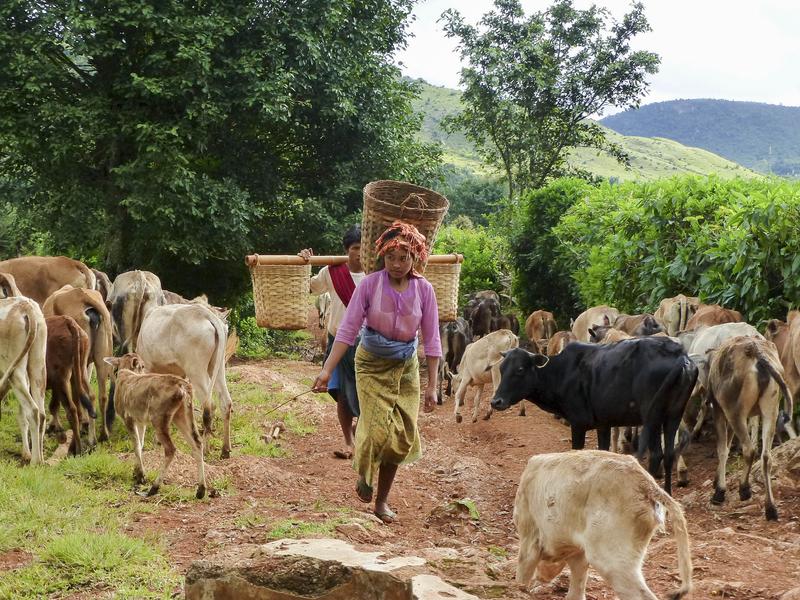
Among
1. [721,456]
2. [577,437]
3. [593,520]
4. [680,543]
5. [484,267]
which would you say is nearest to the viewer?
[680,543]

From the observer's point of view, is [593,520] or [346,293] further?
[346,293]

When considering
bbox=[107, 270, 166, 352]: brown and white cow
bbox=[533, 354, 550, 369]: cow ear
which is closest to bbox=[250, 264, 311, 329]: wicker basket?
bbox=[533, 354, 550, 369]: cow ear

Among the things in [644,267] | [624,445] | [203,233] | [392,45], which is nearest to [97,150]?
[203,233]

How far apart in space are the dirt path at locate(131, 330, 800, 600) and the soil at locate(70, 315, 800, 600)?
1 centimetres

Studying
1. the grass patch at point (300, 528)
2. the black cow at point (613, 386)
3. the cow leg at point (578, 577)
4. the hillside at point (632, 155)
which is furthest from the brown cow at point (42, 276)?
the hillside at point (632, 155)

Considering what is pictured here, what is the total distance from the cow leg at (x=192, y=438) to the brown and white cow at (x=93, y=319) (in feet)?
9.14

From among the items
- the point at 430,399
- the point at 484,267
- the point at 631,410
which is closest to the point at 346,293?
the point at 430,399

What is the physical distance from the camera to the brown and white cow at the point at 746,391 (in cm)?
835

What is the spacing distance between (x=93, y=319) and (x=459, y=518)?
5216 millimetres

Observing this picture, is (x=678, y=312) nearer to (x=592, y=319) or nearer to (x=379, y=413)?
(x=592, y=319)

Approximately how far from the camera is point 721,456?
8750 millimetres

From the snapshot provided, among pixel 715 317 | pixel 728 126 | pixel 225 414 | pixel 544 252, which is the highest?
pixel 728 126

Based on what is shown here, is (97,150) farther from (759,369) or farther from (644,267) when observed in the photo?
(759,369)

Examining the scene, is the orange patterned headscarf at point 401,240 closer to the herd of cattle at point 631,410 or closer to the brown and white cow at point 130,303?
the herd of cattle at point 631,410
